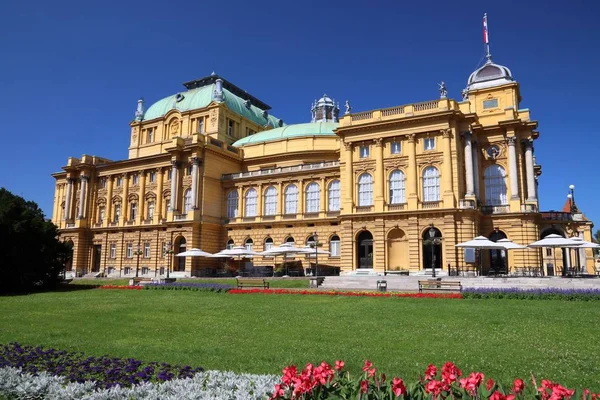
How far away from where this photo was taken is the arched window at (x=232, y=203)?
56.8 metres

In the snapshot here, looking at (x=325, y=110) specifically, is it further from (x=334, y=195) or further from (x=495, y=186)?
(x=495, y=186)

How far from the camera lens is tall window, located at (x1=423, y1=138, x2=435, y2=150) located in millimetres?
43281

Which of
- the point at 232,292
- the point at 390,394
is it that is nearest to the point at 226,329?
the point at 390,394

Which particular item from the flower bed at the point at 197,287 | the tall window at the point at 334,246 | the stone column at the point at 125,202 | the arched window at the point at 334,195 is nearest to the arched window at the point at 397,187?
the arched window at the point at 334,195

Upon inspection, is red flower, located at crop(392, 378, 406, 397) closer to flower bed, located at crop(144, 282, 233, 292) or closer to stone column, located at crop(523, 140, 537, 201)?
flower bed, located at crop(144, 282, 233, 292)

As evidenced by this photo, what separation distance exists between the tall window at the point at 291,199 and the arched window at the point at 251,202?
14.3 ft

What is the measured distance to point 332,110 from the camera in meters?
71.2

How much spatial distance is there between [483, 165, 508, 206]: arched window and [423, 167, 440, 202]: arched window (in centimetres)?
600

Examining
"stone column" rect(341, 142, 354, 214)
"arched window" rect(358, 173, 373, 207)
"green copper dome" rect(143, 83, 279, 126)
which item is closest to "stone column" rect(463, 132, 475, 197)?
"arched window" rect(358, 173, 373, 207)

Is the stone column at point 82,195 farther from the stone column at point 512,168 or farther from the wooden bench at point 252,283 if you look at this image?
the stone column at point 512,168

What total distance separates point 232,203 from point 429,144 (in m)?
25.9

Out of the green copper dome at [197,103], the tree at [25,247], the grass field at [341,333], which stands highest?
the green copper dome at [197,103]

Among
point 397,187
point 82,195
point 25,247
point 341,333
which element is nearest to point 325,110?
point 397,187

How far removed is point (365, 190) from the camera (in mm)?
45719
